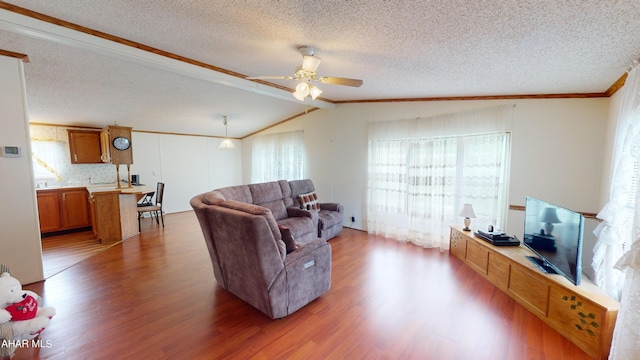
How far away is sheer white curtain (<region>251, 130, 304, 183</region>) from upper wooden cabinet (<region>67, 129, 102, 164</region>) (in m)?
3.45

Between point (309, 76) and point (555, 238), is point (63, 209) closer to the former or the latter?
point (309, 76)

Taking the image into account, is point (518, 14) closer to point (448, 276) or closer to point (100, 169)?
point (448, 276)

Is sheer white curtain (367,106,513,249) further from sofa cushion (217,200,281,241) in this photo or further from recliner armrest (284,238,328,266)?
sofa cushion (217,200,281,241)

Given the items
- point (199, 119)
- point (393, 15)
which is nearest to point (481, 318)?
point (393, 15)

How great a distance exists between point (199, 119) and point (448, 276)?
5.63 m

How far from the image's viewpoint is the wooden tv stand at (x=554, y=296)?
5.80 ft

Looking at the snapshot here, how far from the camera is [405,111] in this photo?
4316mm

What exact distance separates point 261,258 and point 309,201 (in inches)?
107

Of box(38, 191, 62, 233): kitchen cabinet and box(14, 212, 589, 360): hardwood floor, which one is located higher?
box(38, 191, 62, 233): kitchen cabinet

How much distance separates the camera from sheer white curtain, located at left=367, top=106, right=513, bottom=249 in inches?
137

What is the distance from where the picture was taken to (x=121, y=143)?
4.70m

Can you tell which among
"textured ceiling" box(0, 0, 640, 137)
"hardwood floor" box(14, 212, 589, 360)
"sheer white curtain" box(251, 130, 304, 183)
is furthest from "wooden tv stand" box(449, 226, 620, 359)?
"sheer white curtain" box(251, 130, 304, 183)

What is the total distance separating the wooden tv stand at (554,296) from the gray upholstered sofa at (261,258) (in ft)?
6.30

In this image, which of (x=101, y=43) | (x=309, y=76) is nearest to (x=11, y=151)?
(x=101, y=43)
